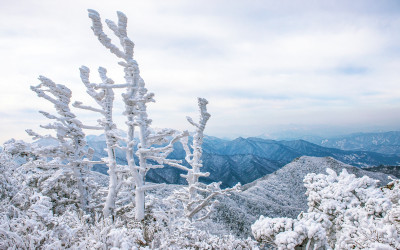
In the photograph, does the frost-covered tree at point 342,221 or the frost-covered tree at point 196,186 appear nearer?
the frost-covered tree at point 342,221

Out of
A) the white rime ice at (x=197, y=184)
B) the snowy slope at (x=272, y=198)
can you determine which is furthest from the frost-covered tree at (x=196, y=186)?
the snowy slope at (x=272, y=198)

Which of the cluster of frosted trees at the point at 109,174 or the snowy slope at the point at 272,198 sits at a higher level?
the cluster of frosted trees at the point at 109,174

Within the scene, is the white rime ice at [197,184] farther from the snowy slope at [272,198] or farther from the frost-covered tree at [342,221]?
the snowy slope at [272,198]

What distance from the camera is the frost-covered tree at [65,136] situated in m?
11.6

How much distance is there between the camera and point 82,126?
39.6 ft

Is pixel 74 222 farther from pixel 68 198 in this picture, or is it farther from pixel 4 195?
pixel 68 198

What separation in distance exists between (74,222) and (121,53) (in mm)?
6773

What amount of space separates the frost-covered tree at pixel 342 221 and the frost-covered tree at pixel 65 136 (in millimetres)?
10151

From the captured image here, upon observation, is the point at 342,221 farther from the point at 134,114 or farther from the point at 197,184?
the point at 134,114

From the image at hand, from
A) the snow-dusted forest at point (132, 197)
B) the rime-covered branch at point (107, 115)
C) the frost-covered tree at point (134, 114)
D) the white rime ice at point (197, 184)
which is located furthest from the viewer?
the white rime ice at point (197, 184)

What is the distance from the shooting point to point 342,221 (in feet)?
27.5

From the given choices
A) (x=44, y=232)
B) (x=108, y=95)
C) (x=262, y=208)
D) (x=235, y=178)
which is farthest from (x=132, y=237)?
(x=235, y=178)

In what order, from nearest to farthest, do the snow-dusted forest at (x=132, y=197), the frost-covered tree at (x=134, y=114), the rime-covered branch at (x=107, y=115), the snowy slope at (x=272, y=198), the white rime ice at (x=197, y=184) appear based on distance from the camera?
the snow-dusted forest at (x=132, y=197) < the frost-covered tree at (x=134, y=114) < the rime-covered branch at (x=107, y=115) < the white rime ice at (x=197, y=184) < the snowy slope at (x=272, y=198)

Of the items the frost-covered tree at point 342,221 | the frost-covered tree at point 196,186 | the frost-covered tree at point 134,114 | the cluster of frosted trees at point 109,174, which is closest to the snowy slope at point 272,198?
the frost-covered tree at point 196,186
